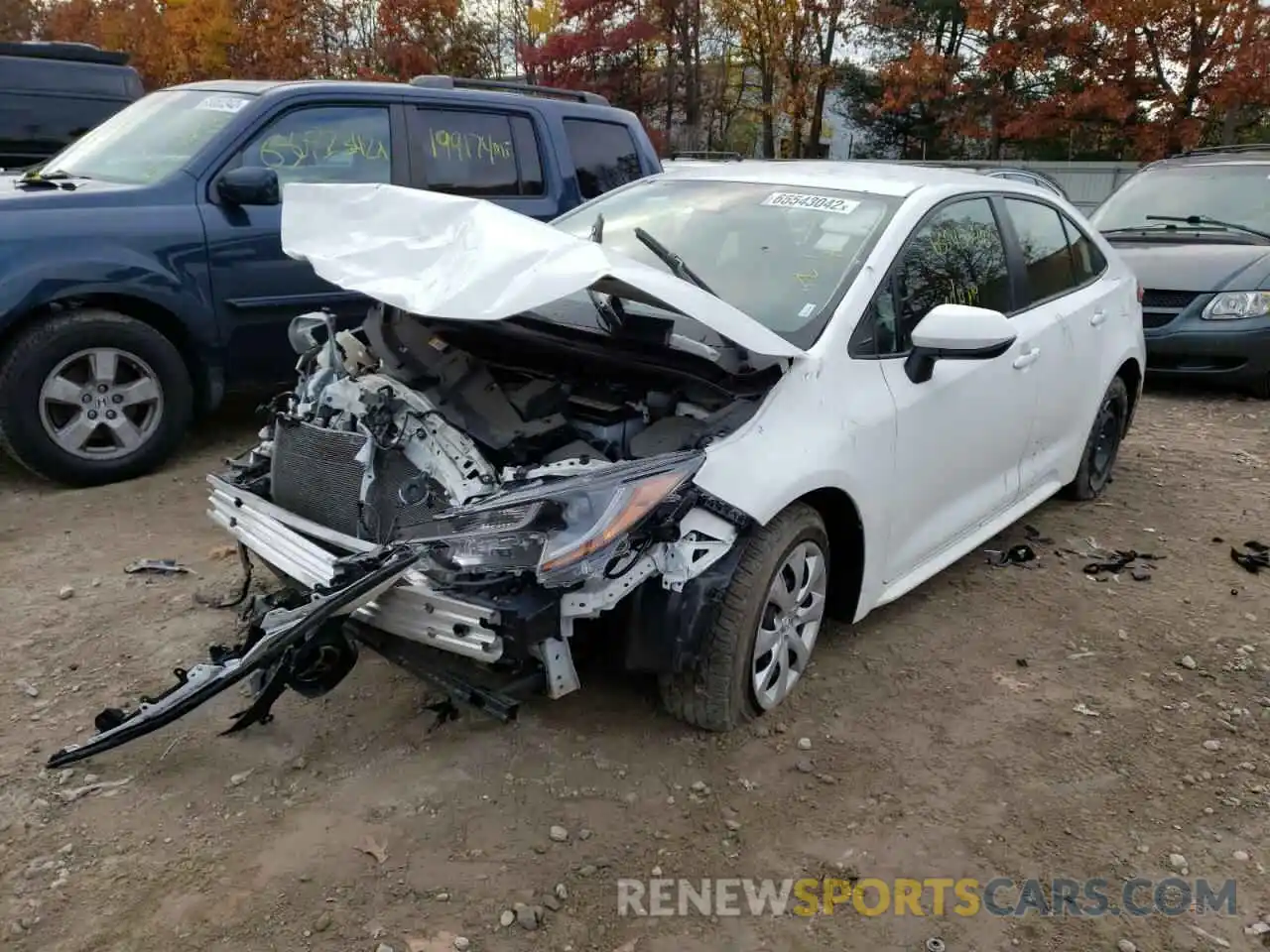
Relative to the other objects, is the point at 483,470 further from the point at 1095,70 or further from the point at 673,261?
the point at 1095,70

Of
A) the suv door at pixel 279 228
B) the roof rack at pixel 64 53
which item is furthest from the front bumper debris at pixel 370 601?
the roof rack at pixel 64 53

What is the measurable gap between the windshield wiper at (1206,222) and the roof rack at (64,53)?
9353 millimetres

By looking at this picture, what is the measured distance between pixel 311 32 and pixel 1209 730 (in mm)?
22091

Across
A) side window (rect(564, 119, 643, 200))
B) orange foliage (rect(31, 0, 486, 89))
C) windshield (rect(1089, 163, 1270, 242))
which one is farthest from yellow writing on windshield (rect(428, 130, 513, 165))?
orange foliage (rect(31, 0, 486, 89))

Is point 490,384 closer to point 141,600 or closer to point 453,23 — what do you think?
point 141,600

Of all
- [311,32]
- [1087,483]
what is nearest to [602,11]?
[311,32]

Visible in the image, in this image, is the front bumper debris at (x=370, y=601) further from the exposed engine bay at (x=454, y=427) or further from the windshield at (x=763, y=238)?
the windshield at (x=763, y=238)

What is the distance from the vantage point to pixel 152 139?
5.41 metres

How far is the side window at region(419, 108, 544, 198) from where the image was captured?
5852 millimetres

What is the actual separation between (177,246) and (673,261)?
9.05ft

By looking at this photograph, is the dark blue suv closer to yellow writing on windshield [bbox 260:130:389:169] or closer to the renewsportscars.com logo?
yellow writing on windshield [bbox 260:130:389:169]

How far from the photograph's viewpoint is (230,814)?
267 centimetres

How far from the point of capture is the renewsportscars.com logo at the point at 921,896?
97.3 inches

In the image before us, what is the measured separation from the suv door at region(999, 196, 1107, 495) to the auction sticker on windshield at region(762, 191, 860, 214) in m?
0.92
